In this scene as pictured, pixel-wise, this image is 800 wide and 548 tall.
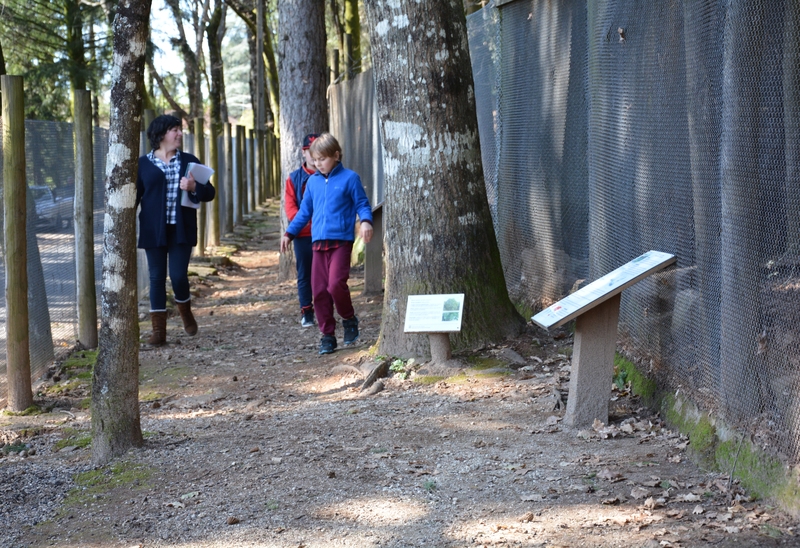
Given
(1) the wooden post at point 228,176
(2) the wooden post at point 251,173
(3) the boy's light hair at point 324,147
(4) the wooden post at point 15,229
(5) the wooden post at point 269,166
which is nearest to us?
(4) the wooden post at point 15,229

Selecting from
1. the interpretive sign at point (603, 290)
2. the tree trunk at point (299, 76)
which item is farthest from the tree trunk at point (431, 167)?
the tree trunk at point (299, 76)

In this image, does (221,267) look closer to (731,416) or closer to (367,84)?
(367,84)

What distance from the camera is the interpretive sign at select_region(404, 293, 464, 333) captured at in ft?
19.1

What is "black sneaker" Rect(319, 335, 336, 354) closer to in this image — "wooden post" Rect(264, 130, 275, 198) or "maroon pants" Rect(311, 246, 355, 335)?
"maroon pants" Rect(311, 246, 355, 335)

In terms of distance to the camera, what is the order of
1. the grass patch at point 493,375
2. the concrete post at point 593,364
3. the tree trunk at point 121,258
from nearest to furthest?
the tree trunk at point 121,258 < the concrete post at point 593,364 < the grass patch at point 493,375

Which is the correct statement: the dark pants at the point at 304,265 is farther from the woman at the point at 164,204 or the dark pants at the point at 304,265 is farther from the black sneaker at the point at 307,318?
the woman at the point at 164,204

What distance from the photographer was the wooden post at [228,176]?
16906mm

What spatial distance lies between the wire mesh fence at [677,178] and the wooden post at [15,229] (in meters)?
3.71

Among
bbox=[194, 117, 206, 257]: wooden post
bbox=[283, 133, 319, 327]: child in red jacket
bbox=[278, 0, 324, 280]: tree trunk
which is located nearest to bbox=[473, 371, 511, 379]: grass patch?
bbox=[283, 133, 319, 327]: child in red jacket

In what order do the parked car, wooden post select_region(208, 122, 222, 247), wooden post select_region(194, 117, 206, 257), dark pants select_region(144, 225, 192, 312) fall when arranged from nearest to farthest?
the parked car < dark pants select_region(144, 225, 192, 312) < wooden post select_region(194, 117, 206, 257) < wooden post select_region(208, 122, 222, 247)

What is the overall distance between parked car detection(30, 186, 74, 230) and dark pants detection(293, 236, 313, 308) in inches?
79.2

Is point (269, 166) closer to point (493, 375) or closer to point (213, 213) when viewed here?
point (213, 213)

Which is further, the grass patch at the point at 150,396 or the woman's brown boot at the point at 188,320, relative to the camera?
the woman's brown boot at the point at 188,320

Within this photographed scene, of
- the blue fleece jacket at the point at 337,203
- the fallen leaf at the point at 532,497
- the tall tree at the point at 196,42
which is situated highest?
the tall tree at the point at 196,42
